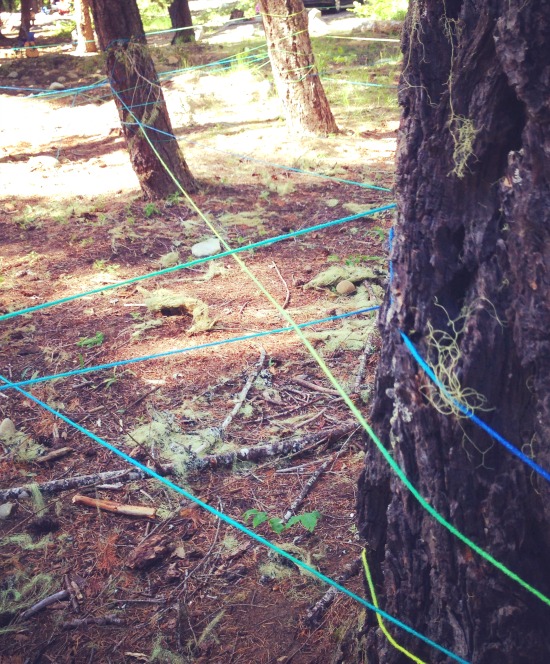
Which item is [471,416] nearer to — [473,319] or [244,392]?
[473,319]

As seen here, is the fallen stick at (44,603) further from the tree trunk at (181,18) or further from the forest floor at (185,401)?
the tree trunk at (181,18)

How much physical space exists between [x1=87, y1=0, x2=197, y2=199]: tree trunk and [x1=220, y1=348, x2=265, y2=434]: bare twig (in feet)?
7.08

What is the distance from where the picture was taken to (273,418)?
308cm

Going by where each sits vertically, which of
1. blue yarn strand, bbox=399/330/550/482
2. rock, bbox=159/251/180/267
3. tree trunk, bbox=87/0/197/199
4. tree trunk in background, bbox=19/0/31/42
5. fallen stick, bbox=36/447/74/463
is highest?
tree trunk in background, bbox=19/0/31/42

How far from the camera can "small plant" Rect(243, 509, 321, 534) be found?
2459 millimetres

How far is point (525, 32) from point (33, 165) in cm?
704

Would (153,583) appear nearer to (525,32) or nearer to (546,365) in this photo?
(546,365)

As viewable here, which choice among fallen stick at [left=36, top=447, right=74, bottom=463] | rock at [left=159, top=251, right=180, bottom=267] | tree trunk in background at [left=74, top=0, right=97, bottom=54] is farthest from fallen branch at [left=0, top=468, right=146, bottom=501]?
tree trunk in background at [left=74, top=0, right=97, bottom=54]

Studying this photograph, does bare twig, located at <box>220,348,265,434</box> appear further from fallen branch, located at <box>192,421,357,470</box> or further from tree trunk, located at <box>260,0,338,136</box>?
tree trunk, located at <box>260,0,338,136</box>

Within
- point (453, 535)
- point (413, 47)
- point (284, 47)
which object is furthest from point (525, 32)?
point (284, 47)

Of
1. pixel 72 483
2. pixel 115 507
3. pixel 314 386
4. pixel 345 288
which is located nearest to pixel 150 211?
pixel 345 288

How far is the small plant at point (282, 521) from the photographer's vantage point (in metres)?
2.46

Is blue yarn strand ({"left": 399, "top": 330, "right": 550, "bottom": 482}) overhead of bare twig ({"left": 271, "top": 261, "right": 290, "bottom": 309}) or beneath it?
overhead

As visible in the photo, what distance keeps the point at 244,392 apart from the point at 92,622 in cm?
131
